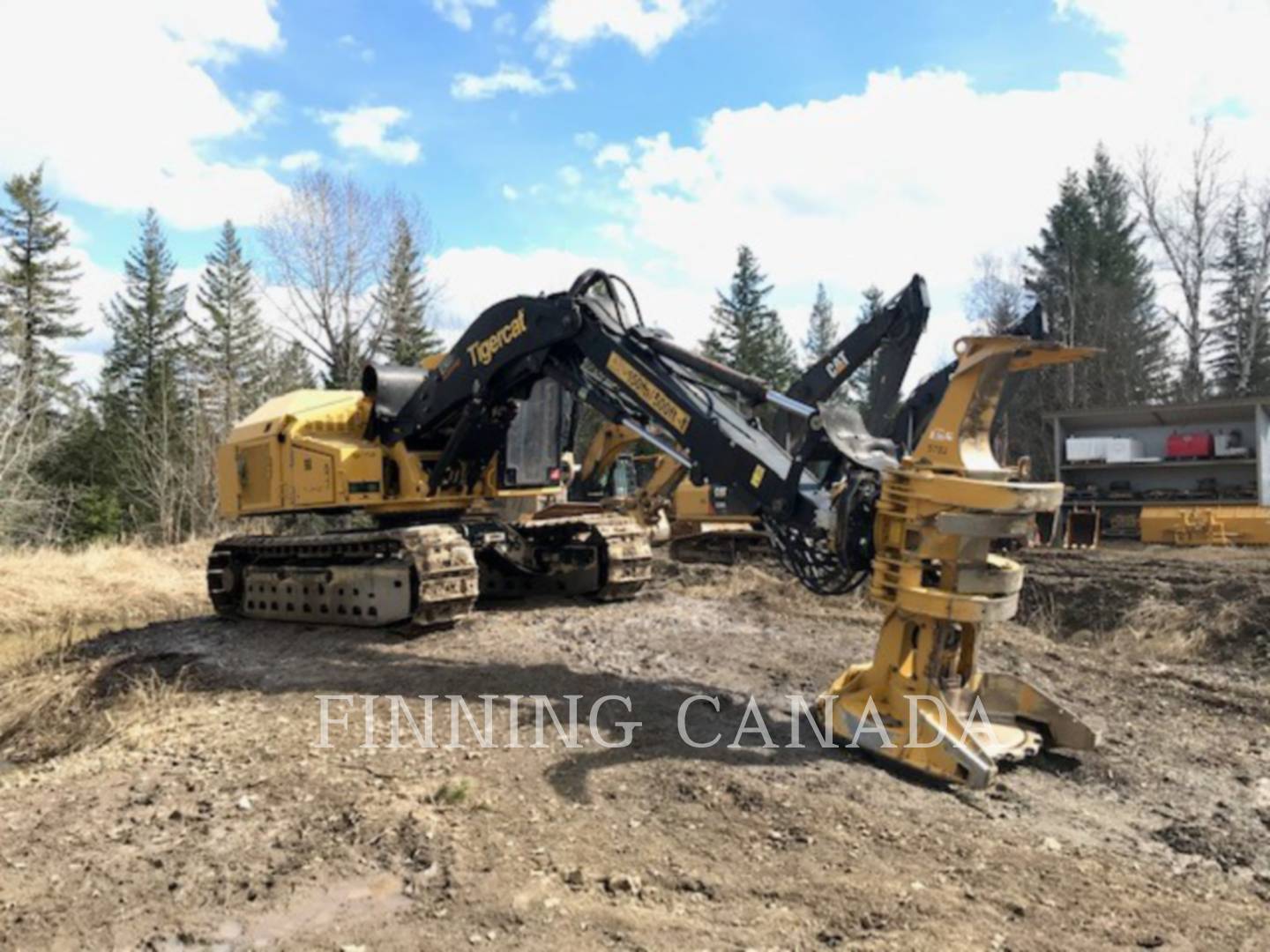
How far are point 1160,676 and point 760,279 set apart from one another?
A: 40.7 meters

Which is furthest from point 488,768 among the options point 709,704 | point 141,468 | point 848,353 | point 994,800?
point 141,468

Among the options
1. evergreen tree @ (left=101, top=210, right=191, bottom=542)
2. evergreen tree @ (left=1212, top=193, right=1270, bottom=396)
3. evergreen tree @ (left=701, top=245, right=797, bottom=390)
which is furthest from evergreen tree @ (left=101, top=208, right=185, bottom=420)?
evergreen tree @ (left=1212, top=193, right=1270, bottom=396)

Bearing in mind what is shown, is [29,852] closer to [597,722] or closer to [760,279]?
[597,722]

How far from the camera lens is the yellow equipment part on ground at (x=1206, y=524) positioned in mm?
18734

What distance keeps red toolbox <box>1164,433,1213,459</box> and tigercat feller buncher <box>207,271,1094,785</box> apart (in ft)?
57.3

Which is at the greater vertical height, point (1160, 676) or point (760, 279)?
point (760, 279)

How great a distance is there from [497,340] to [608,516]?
2825 mm

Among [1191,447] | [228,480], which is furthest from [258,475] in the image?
[1191,447]

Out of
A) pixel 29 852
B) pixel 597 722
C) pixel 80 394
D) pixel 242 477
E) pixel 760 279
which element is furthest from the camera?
pixel 760 279

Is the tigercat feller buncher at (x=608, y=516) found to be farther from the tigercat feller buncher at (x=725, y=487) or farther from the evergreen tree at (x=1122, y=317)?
the evergreen tree at (x=1122, y=317)

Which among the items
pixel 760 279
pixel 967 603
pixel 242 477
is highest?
pixel 760 279

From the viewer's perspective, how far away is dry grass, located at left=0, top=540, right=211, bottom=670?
12523mm

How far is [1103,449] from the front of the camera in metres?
22.8

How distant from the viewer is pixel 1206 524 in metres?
19.2
